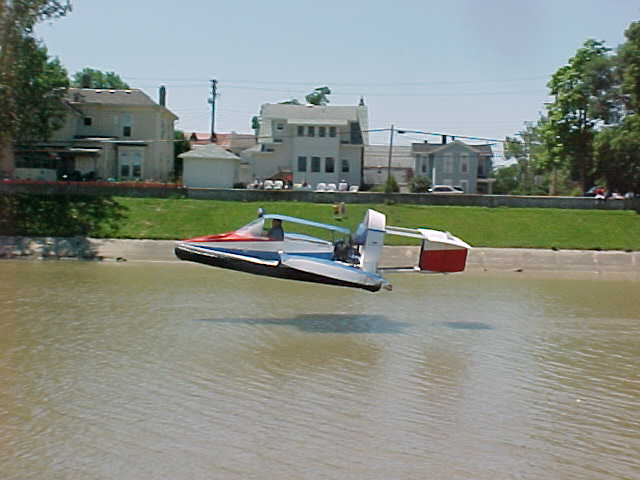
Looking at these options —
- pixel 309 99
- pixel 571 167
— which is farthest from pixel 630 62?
pixel 309 99

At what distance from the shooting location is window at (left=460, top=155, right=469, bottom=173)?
263 ft

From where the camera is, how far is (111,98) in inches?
2421

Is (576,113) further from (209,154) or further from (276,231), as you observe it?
(276,231)

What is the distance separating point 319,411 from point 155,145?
5172cm

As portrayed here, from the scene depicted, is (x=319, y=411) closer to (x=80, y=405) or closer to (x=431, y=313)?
(x=80, y=405)

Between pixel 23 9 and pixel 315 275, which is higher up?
pixel 23 9

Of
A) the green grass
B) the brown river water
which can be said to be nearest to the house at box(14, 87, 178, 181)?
the green grass

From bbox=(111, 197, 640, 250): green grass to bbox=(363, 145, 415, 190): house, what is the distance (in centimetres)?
3403

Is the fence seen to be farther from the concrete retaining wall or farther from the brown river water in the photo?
the brown river water

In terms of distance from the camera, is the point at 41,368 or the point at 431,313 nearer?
the point at 41,368

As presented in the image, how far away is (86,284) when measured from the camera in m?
26.0

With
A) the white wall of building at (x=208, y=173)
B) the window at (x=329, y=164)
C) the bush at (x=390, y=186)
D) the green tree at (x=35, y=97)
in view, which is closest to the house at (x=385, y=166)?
the window at (x=329, y=164)

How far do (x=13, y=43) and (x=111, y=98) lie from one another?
69.9 ft

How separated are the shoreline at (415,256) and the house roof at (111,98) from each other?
81.8 ft
